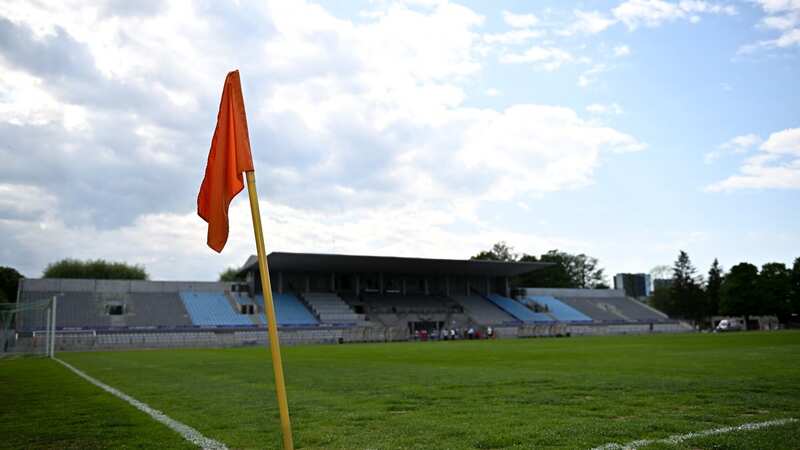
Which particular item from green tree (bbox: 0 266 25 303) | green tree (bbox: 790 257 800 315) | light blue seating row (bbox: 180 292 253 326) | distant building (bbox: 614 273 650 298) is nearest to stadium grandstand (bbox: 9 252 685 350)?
light blue seating row (bbox: 180 292 253 326)

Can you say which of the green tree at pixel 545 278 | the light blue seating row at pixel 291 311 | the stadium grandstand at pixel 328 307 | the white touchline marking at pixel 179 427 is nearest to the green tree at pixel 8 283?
the stadium grandstand at pixel 328 307

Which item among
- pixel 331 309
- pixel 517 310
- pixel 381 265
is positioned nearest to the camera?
pixel 331 309

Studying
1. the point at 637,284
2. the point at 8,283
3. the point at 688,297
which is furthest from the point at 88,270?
the point at 637,284

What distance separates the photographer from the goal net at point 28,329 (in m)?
32.2

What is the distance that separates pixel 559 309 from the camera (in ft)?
236

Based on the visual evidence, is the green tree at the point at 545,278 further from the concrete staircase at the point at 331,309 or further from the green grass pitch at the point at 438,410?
the green grass pitch at the point at 438,410

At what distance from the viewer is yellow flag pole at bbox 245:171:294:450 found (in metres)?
4.16

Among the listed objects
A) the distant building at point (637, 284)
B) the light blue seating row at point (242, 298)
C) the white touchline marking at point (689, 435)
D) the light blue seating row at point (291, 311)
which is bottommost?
the white touchline marking at point (689, 435)

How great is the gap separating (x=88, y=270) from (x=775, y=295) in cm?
9386

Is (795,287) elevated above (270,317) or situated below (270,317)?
above

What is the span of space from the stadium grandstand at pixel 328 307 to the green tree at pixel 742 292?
12671 mm

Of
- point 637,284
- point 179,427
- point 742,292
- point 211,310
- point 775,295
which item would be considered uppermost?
point 637,284

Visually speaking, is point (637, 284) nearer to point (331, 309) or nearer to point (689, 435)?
point (331, 309)

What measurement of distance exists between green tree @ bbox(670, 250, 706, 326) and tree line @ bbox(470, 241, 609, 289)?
18338mm
